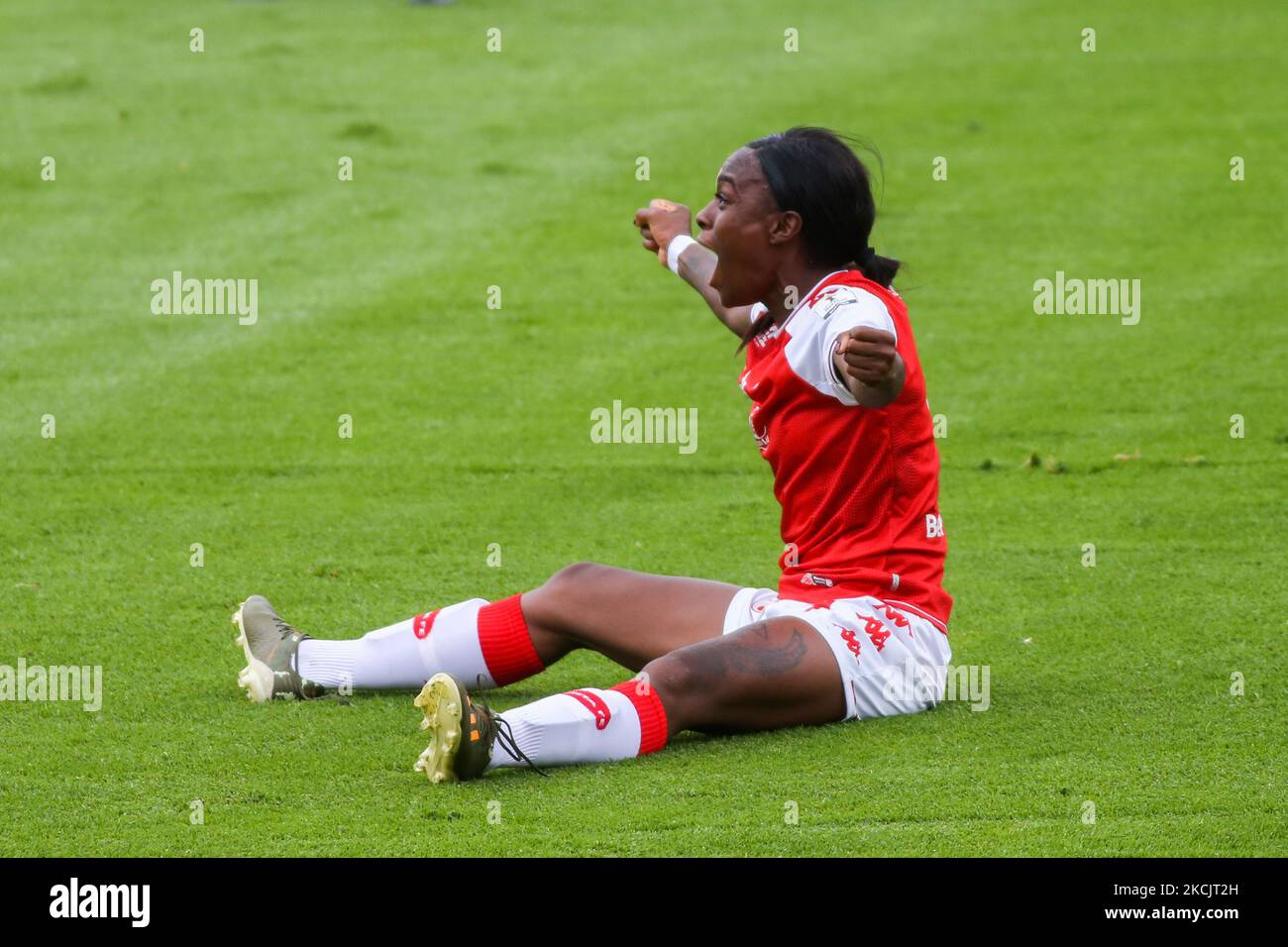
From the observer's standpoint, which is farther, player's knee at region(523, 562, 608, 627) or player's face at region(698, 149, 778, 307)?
player's knee at region(523, 562, 608, 627)

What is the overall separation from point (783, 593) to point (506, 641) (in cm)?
84

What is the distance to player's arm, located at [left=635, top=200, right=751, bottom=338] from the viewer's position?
6.23 m

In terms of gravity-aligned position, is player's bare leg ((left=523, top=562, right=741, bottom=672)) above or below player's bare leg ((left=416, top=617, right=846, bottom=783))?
above

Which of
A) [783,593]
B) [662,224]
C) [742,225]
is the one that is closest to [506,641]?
[783,593]

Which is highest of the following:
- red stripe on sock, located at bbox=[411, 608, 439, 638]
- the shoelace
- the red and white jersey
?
the red and white jersey

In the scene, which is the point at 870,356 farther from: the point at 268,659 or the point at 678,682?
the point at 268,659

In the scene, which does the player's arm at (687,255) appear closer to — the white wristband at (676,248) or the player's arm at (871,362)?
the white wristband at (676,248)

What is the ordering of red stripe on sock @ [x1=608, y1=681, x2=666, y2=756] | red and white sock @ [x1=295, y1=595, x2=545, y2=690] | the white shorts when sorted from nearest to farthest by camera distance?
red stripe on sock @ [x1=608, y1=681, x2=666, y2=756] → the white shorts → red and white sock @ [x1=295, y1=595, x2=545, y2=690]

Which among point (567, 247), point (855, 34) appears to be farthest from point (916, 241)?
point (855, 34)

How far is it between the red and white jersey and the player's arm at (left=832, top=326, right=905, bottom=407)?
162 mm

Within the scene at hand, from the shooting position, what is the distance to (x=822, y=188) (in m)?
5.64

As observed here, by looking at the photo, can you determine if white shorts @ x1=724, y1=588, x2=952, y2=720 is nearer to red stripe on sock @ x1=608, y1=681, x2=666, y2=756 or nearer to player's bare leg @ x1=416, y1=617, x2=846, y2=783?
player's bare leg @ x1=416, y1=617, x2=846, y2=783

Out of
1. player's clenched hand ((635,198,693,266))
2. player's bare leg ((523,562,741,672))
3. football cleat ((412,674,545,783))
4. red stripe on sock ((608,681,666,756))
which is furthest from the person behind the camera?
player's clenched hand ((635,198,693,266))

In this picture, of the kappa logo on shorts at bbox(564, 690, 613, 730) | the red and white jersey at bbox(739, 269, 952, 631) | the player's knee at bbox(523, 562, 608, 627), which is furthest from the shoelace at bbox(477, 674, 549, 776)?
the red and white jersey at bbox(739, 269, 952, 631)
